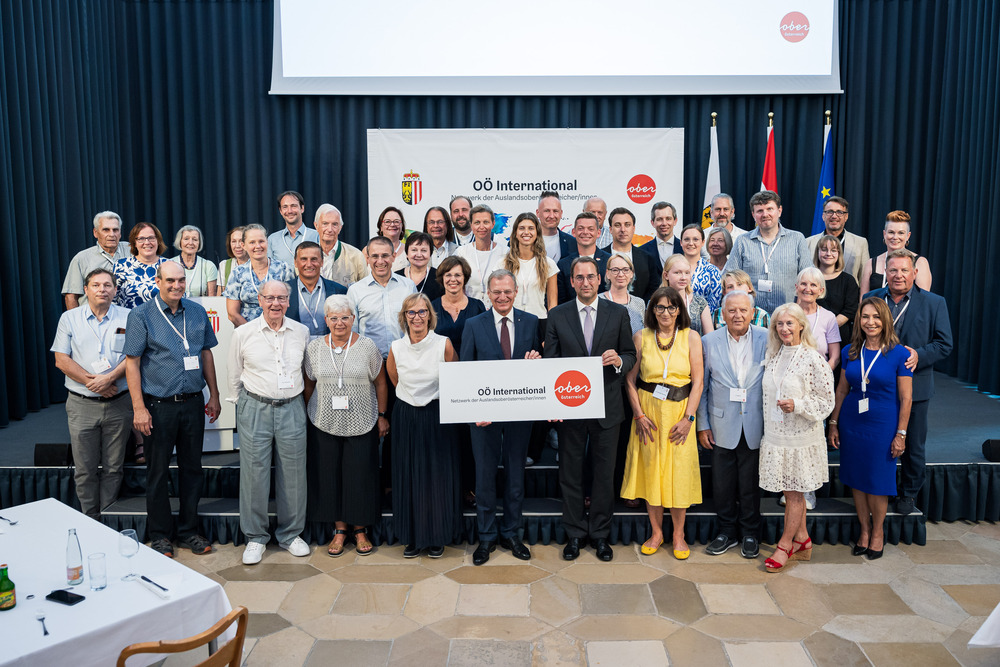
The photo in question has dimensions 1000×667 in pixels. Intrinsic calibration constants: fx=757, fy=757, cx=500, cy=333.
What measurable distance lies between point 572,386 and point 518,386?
275 mm

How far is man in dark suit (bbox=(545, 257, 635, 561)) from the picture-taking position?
3.91 metres

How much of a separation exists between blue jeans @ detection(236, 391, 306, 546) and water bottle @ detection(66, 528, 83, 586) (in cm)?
154

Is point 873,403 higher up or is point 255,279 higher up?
point 255,279

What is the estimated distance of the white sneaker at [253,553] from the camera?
4082 mm

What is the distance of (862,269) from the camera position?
201 inches

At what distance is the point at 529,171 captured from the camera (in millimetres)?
7594

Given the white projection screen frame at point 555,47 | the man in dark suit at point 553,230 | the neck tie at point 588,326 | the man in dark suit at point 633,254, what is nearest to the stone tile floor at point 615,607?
the neck tie at point 588,326

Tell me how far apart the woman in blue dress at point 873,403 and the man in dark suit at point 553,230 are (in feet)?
6.08

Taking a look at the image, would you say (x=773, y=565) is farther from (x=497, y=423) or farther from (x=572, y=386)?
(x=497, y=423)

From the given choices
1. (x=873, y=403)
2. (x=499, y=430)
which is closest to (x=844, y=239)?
(x=873, y=403)

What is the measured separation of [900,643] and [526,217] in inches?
109

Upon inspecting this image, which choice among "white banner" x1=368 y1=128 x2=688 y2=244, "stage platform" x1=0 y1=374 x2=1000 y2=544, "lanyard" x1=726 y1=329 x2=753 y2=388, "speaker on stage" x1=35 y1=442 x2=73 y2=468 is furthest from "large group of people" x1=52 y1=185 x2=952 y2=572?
"white banner" x1=368 y1=128 x2=688 y2=244

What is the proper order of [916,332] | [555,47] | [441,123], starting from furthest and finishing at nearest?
[441,123], [555,47], [916,332]

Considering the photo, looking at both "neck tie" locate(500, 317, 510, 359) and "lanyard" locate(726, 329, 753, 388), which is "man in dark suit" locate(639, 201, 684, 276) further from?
"neck tie" locate(500, 317, 510, 359)
